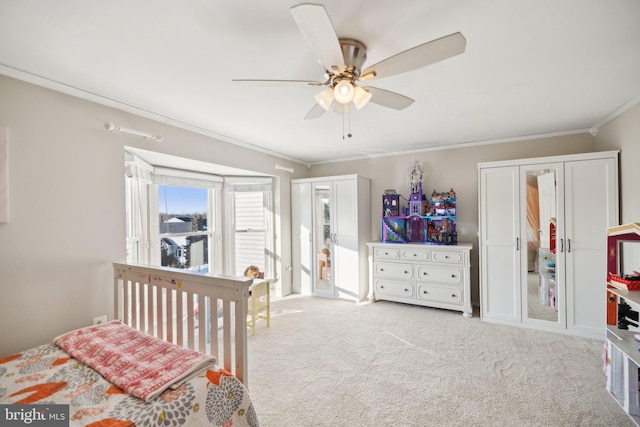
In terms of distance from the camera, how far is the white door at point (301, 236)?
15.0ft

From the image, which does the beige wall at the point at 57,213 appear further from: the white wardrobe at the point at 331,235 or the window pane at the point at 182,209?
the white wardrobe at the point at 331,235

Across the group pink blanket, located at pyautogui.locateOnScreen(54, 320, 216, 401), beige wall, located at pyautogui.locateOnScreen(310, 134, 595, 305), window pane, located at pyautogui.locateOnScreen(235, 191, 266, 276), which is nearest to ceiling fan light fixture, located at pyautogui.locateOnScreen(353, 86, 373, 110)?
pink blanket, located at pyautogui.locateOnScreen(54, 320, 216, 401)

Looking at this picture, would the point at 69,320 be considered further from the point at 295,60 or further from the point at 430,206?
the point at 430,206

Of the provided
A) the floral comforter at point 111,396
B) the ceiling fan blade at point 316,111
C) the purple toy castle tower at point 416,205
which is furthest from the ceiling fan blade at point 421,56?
the purple toy castle tower at point 416,205

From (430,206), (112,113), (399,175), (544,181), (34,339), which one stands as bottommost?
(34,339)

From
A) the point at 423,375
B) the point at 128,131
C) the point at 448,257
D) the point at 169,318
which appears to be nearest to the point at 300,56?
the point at 128,131

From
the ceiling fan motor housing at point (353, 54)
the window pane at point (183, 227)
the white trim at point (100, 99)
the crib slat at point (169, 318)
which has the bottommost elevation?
the crib slat at point (169, 318)

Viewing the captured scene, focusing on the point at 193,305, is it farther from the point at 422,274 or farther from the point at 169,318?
the point at 422,274

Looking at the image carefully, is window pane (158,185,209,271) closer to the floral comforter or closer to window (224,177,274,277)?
window (224,177,274,277)

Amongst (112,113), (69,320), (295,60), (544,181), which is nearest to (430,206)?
(544,181)

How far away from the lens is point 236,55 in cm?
169

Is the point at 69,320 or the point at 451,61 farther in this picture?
the point at 69,320

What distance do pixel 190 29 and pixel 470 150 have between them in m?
3.77

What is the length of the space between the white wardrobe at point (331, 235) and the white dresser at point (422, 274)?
28 centimetres
